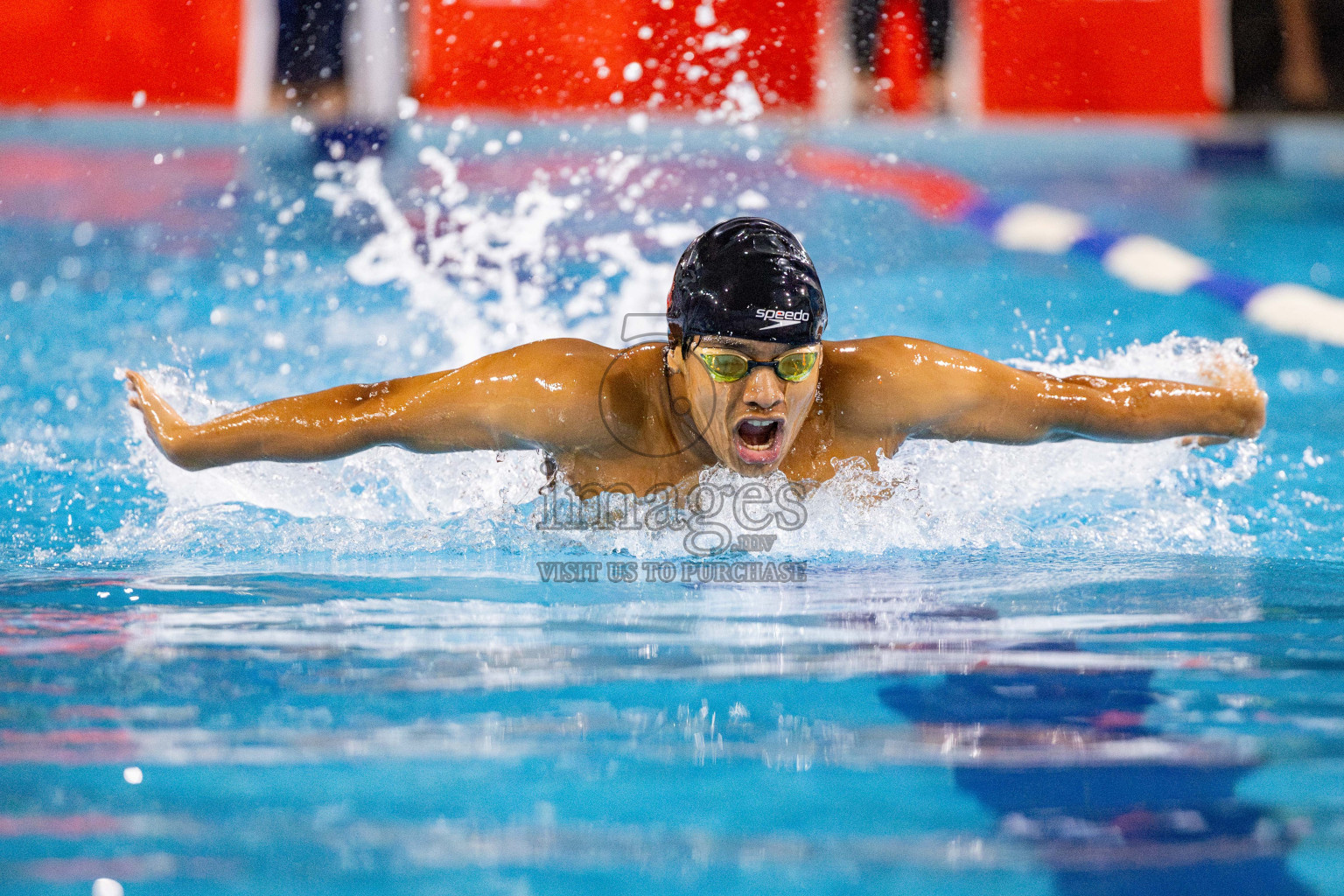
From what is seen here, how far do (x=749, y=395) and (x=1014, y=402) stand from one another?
2.06 feet

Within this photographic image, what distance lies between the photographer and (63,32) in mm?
7617

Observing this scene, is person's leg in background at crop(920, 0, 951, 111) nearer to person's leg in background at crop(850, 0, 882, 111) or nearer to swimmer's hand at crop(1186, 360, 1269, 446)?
person's leg in background at crop(850, 0, 882, 111)

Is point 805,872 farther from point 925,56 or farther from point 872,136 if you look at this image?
point 925,56

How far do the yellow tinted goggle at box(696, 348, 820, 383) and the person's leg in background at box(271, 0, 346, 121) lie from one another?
A: 6138 mm

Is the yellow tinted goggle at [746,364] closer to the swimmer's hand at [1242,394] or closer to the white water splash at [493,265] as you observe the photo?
the swimmer's hand at [1242,394]

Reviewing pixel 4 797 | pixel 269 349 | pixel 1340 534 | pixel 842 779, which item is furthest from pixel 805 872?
pixel 269 349

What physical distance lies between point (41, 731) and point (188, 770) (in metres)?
0.25

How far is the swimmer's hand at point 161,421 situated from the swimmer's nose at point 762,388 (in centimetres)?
111

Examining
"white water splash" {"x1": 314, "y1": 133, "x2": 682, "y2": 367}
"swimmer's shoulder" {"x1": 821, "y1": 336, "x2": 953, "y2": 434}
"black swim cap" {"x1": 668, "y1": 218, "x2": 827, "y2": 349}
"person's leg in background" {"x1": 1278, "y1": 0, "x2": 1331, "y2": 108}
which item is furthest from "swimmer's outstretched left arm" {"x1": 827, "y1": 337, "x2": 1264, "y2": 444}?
"person's leg in background" {"x1": 1278, "y1": 0, "x2": 1331, "y2": 108}

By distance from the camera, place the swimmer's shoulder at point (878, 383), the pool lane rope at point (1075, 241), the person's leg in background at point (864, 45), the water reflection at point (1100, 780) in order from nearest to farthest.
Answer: the water reflection at point (1100, 780) < the swimmer's shoulder at point (878, 383) < the pool lane rope at point (1075, 241) < the person's leg in background at point (864, 45)

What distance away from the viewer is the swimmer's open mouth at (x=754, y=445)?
2.30 metres

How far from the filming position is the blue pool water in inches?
54.3

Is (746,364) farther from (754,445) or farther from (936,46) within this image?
(936,46)

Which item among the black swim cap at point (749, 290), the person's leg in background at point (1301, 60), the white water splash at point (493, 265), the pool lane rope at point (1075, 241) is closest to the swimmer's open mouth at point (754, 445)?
the black swim cap at point (749, 290)
